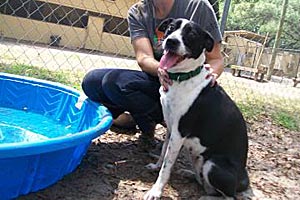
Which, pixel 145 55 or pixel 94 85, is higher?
pixel 145 55

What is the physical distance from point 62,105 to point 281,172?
5.65 ft

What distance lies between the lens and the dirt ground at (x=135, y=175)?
2156 millimetres

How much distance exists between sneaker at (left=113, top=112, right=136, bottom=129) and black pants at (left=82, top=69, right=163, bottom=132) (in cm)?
23

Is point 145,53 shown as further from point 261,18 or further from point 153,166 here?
point 261,18

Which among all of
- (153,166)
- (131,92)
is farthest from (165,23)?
(153,166)

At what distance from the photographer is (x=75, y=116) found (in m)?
2.77

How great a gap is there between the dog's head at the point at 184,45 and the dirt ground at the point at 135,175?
28.3 inches

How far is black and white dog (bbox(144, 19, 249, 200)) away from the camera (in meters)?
2.13

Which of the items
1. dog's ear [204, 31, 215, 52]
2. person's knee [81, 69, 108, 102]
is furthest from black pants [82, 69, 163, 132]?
dog's ear [204, 31, 215, 52]

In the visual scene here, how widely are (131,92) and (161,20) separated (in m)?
0.53

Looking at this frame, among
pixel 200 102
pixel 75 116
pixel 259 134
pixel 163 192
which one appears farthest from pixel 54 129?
pixel 259 134

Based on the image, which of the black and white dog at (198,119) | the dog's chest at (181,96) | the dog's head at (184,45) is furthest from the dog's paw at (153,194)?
the dog's head at (184,45)

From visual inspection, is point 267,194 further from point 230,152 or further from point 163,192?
point 163,192

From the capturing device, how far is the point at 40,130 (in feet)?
8.75
